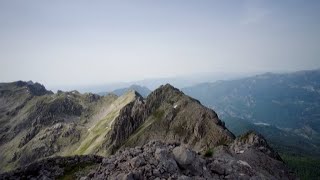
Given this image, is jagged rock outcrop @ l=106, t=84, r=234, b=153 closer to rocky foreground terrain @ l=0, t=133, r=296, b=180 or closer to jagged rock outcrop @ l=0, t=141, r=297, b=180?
rocky foreground terrain @ l=0, t=133, r=296, b=180

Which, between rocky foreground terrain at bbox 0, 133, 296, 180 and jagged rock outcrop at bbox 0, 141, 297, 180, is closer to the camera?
jagged rock outcrop at bbox 0, 141, 297, 180

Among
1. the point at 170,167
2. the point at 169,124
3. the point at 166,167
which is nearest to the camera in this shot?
the point at 166,167

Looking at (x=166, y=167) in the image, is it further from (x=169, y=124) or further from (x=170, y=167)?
(x=169, y=124)

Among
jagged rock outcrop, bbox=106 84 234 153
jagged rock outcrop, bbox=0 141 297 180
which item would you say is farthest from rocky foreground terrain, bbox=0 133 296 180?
jagged rock outcrop, bbox=106 84 234 153

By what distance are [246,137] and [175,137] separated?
165 feet

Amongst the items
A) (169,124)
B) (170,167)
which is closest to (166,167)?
(170,167)

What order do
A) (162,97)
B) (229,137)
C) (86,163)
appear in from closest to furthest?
(86,163)
(229,137)
(162,97)

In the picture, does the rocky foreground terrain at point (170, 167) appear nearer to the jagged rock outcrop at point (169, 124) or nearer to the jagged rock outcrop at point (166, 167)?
the jagged rock outcrop at point (166, 167)

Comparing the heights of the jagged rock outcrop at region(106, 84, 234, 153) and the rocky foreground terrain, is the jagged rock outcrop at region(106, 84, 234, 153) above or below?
below

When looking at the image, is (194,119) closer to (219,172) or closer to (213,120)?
(213,120)

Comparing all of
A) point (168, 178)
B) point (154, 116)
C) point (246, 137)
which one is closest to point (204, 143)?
point (246, 137)

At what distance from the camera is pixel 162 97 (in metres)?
182

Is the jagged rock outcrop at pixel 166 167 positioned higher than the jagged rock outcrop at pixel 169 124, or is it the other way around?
the jagged rock outcrop at pixel 166 167

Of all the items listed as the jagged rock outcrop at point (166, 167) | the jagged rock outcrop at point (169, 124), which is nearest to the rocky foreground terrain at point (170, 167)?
the jagged rock outcrop at point (166, 167)
